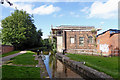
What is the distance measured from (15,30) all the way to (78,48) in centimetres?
1669

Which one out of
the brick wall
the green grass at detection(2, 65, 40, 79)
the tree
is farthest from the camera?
the tree

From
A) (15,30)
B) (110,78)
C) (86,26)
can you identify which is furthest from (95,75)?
(15,30)

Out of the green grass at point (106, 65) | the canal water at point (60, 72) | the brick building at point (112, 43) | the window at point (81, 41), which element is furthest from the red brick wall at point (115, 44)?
the canal water at point (60, 72)

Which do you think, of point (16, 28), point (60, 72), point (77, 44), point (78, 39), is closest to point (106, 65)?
point (60, 72)

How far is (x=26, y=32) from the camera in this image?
87.1 ft

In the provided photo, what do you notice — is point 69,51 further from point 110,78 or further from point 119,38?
point 110,78

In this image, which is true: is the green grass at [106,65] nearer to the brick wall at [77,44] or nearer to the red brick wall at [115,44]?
the red brick wall at [115,44]

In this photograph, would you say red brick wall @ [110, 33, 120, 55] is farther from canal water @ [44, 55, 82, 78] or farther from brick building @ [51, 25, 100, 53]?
canal water @ [44, 55, 82, 78]

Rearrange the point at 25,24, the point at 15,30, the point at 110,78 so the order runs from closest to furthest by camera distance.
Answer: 1. the point at 110,78
2. the point at 15,30
3. the point at 25,24

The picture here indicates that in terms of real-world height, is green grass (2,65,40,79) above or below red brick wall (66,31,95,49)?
below

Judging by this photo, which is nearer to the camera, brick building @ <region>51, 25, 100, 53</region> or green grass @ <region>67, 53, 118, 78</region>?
green grass @ <region>67, 53, 118, 78</region>

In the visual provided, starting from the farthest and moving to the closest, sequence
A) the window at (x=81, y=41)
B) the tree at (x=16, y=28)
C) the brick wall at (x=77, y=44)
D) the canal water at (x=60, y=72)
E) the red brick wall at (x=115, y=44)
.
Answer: the tree at (x=16, y=28)
the window at (x=81, y=41)
the brick wall at (x=77, y=44)
the red brick wall at (x=115, y=44)
the canal water at (x=60, y=72)

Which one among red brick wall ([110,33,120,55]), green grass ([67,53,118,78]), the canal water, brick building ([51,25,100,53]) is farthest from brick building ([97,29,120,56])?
the canal water

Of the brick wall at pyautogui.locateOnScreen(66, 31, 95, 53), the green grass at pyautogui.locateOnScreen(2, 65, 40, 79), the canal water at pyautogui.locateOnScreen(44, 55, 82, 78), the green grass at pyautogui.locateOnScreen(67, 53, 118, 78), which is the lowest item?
the canal water at pyautogui.locateOnScreen(44, 55, 82, 78)
